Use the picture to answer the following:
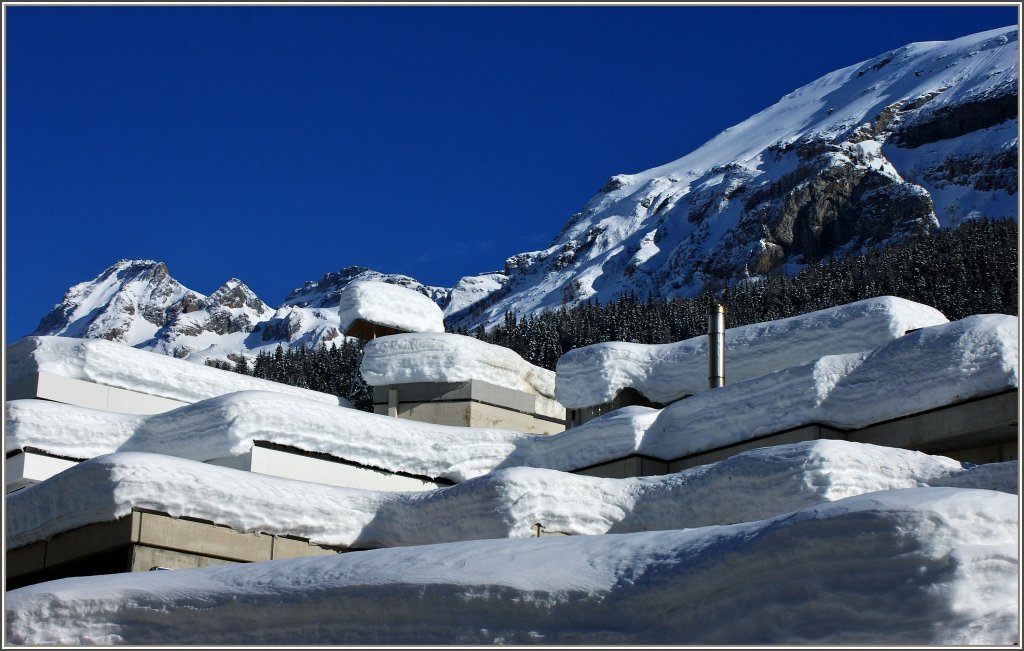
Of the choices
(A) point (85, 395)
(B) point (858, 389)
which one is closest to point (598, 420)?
(B) point (858, 389)

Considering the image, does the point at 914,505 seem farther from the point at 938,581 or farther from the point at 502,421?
the point at 502,421

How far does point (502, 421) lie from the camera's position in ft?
71.3

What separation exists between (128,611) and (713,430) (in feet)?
32.5

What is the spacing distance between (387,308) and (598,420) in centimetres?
811

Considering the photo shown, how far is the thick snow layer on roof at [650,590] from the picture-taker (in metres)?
5.40

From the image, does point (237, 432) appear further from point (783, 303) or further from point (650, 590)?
point (783, 303)

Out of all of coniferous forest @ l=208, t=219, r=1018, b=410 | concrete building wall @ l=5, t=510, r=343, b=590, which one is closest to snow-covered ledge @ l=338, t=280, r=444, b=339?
concrete building wall @ l=5, t=510, r=343, b=590

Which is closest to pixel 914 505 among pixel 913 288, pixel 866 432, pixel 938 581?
pixel 938 581

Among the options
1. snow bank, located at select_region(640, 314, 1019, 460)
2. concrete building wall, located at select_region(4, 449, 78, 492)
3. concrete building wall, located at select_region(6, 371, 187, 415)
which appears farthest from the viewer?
concrete building wall, located at select_region(6, 371, 187, 415)

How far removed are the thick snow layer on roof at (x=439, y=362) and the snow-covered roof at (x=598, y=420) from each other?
2939 millimetres

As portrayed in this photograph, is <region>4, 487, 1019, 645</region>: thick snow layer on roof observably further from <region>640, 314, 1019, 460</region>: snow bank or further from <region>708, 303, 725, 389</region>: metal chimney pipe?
<region>708, 303, 725, 389</region>: metal chimney pipe

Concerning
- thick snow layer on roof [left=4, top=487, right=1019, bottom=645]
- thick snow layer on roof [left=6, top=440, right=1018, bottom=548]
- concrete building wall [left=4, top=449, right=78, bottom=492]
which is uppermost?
concrete building wall [left=4, top=449, right=78, bottom=492]

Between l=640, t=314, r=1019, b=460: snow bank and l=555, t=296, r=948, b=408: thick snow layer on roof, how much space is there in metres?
1.97

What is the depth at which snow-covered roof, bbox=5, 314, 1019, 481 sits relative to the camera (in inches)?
551
